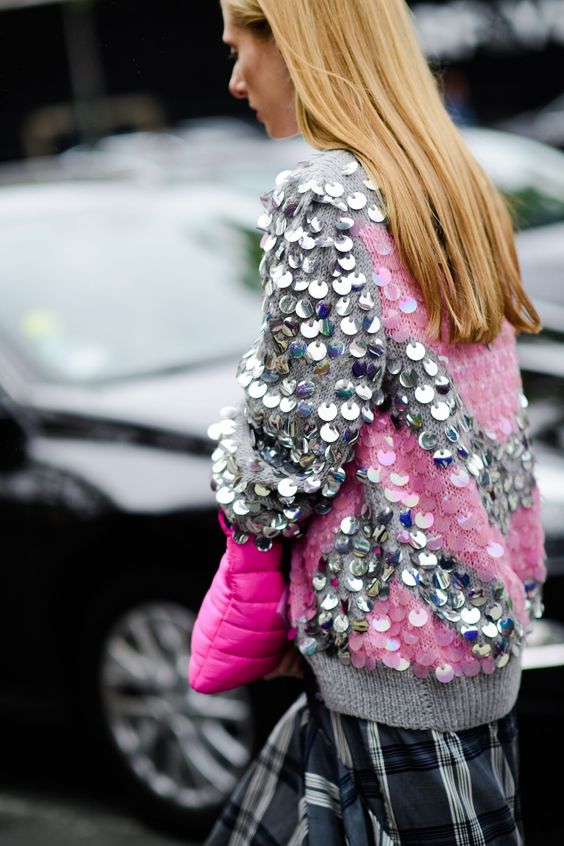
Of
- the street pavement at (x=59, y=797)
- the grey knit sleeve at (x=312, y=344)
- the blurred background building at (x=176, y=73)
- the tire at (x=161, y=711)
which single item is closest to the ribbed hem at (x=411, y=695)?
the grey knit sleeve at (x=312, y=344)

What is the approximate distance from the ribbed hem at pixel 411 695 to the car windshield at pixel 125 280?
2.09 m

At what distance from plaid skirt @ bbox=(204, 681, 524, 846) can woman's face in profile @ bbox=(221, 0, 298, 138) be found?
2.92 ft

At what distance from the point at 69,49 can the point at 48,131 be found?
1.58 metres

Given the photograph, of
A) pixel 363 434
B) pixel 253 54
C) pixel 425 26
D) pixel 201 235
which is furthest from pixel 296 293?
pixel 425 26

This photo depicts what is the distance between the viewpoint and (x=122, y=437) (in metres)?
3.64

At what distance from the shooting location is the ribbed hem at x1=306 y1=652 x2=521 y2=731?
191cm

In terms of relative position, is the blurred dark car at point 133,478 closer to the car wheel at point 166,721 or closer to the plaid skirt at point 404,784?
the car wheel at point 166,721

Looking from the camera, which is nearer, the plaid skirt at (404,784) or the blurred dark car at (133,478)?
the plaid skirt at (404,784)

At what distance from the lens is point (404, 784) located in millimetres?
1924

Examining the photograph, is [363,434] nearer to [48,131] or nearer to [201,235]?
[201,235]

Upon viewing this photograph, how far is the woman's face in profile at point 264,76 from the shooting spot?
6.46 ft

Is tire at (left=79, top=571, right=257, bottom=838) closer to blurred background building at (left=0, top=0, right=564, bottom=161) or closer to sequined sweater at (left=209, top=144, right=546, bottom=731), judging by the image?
sequined sweater at (left=209, top=144, right=546, bottom=731)

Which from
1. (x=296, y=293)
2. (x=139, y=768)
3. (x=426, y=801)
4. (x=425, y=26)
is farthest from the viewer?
(x=425, y=26)

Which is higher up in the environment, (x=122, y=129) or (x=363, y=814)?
(x=363, y=814)
